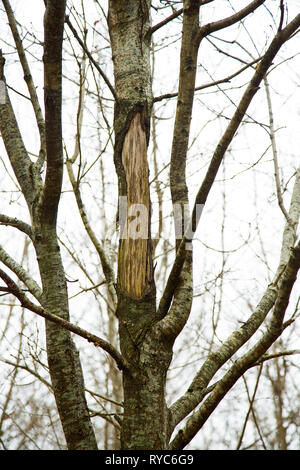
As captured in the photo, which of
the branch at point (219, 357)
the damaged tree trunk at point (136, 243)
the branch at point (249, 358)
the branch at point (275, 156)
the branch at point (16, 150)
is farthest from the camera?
the branch at point (275, 156)

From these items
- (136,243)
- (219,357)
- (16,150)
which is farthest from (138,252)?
(16,150)

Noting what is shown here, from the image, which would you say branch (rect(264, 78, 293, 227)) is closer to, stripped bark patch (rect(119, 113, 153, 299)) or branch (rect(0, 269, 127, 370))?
stripped bark patch (rect(119, 113, 153, 299))

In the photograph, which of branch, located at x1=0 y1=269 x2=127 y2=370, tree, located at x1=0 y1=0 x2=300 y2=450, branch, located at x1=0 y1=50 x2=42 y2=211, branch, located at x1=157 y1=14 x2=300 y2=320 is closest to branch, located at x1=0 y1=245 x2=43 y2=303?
tree, located at x1=0 y1=0 x2=300 y2=450

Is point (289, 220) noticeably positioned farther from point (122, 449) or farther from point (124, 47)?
point (122, 449)

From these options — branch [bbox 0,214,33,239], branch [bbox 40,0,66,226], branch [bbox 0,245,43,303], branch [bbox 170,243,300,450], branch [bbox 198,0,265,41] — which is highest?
branch [bbox 198,0,265,41]

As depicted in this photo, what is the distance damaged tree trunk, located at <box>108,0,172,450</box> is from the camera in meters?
1.67

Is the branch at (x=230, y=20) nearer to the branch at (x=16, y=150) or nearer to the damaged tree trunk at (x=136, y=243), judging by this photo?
the damaged tree trunk at (x=136, y=243)

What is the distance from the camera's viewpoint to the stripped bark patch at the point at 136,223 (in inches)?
73.7

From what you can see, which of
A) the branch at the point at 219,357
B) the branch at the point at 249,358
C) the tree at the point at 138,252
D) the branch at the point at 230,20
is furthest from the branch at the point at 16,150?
the branch at the point at 249,358

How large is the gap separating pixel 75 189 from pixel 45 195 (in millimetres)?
414

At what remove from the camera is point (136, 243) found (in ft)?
6.23

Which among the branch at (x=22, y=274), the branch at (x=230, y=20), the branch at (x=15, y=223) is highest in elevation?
the branch at (x=230, y=20)

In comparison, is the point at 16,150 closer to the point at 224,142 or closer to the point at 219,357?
the point at 224,142

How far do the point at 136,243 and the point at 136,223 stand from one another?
0.27 feet
